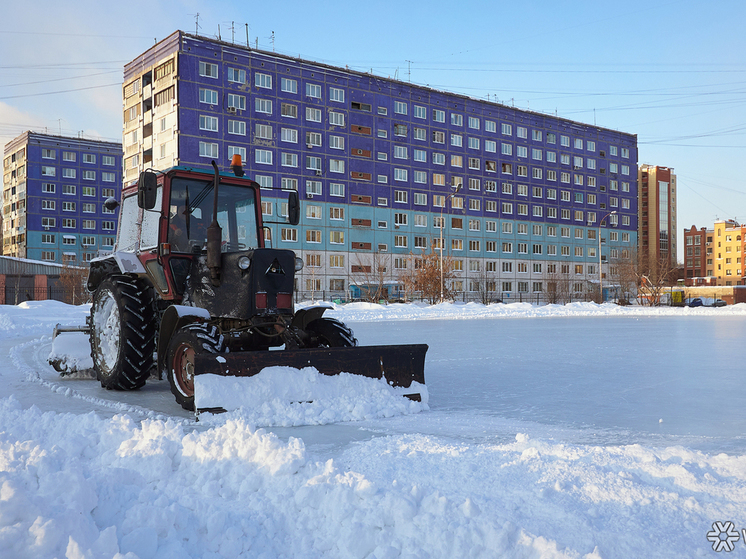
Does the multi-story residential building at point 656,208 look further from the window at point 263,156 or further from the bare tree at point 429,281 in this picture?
the window at point 263,156

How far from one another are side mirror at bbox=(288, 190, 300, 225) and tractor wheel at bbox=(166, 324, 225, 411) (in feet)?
6.26

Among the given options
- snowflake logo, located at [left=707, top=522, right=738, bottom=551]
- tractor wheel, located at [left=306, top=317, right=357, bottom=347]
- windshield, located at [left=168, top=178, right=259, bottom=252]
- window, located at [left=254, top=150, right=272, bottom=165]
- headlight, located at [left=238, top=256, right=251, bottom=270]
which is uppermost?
window, located at [left=254, top=150, right=272, bottom=165]

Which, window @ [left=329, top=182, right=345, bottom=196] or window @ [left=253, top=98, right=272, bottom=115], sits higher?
window @ [left=253, top=98, right=272, bottom=115]

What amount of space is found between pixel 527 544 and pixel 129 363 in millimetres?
5622

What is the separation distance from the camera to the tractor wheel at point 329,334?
6.96 metres

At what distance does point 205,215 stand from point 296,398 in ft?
8.77

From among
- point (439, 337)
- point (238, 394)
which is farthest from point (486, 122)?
point (238, 394)

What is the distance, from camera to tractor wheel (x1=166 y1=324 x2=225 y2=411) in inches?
226

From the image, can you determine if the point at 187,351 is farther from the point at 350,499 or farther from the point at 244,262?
the point at 350,499

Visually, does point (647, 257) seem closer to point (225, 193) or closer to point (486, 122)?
point (486, 122)

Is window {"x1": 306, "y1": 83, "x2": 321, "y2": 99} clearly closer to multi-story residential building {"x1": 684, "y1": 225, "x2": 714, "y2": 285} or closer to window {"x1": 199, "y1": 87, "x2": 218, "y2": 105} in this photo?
window {"x1": 199, "y1": 87, "x2": 218, "y2": 105}

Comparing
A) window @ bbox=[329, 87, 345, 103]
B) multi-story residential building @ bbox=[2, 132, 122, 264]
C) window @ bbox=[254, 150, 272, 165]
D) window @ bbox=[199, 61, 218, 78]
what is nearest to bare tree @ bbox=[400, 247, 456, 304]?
window @ bbox=[254, 150, 272, 165]

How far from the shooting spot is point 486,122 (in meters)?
66.1

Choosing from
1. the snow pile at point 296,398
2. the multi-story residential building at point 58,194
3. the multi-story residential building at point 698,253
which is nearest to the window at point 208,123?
the multi-story residential building at point 58,194
